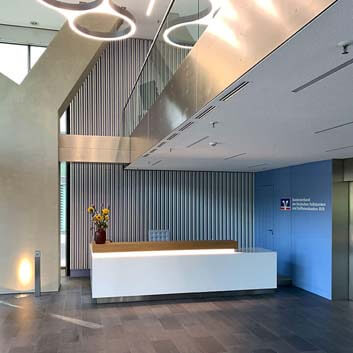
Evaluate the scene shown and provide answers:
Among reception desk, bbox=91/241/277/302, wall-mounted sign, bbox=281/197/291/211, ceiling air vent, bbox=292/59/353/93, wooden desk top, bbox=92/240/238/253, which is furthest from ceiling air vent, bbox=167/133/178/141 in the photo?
wall-mounted sign, bbox=281/197/291/211

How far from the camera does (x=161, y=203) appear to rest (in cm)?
1063

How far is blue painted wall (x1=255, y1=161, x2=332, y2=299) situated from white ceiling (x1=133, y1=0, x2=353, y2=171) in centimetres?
→ 134

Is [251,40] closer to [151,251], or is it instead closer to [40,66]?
[151,251]

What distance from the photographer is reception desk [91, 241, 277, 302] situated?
688cm

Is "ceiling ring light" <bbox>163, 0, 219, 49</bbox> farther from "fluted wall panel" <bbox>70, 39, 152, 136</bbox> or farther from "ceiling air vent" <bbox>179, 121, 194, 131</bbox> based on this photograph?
"fluted wall panel" <bbox>70, 39, 152, 136</bbox>

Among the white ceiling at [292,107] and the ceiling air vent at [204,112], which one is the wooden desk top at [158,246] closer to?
the white ceiling at [292,107]

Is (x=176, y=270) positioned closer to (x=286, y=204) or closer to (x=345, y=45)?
(x=286, y=204)

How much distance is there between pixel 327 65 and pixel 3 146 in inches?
288

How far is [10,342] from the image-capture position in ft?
16.4

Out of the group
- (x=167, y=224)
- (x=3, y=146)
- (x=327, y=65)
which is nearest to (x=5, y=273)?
(x=3, y=146)

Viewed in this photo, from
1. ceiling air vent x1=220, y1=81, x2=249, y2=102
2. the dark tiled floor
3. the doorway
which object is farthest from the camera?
the doorway

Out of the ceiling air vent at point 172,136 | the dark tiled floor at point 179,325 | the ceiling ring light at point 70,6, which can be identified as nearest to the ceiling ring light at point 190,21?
the ceiling air vent at point 172,136

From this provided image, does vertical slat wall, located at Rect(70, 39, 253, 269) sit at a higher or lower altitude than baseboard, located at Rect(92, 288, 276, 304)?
higher

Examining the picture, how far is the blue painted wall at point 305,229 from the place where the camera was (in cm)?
730
